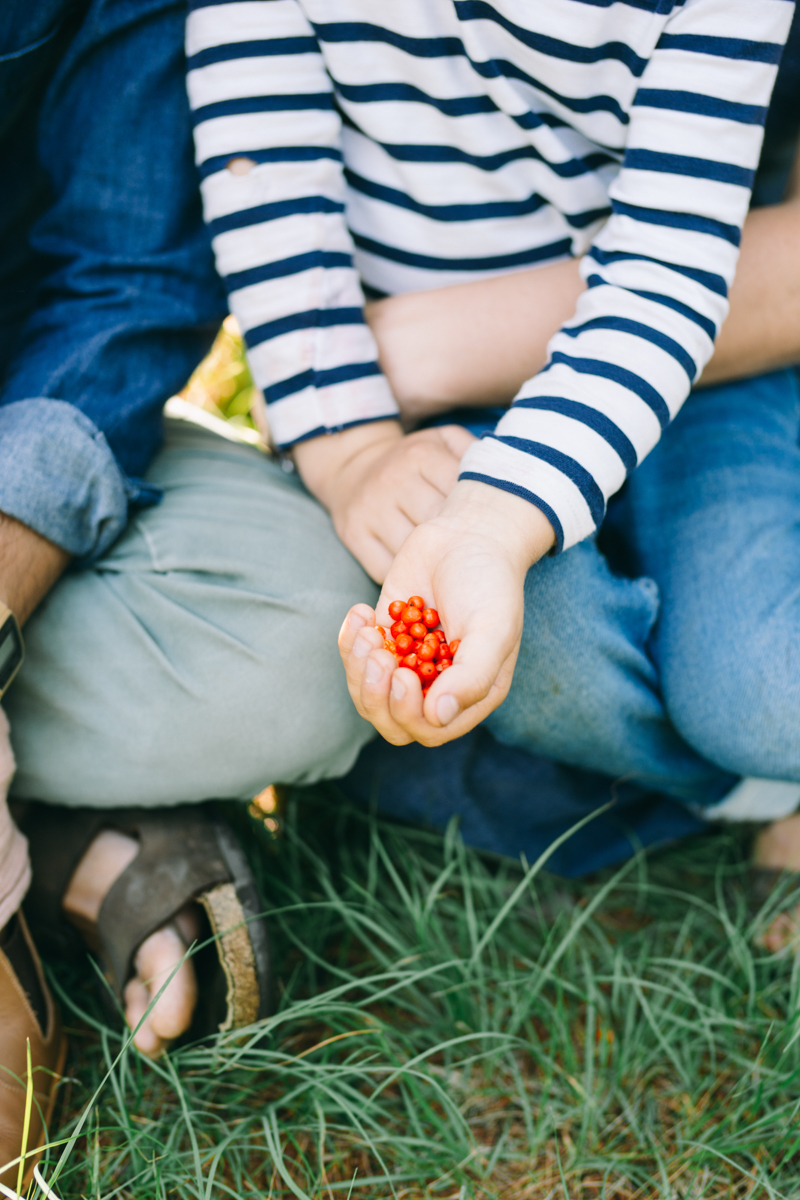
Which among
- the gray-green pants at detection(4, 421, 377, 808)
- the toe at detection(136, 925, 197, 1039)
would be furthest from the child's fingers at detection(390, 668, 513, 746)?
the toe at detection(136, 925, 197, 1039)

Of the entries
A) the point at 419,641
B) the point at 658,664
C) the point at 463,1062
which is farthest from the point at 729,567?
the point at 463,1062

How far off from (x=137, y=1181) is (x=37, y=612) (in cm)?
54

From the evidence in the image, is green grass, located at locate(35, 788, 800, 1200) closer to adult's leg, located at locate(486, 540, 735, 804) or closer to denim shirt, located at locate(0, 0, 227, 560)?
adult's leg, located at locate(486, 540, 735, 804)

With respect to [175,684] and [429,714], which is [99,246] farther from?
[429,714]

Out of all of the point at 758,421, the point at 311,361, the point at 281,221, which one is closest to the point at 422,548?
the point at 311,361

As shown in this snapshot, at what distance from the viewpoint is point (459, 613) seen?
0.66 m

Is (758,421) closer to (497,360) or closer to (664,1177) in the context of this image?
(497,360)

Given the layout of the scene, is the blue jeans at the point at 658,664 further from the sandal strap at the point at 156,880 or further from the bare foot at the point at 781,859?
the sandal strap at the point at 156,880

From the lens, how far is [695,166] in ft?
2.57

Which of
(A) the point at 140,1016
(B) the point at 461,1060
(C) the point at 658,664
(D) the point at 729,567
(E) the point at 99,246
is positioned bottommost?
(B) the point at 461,1060

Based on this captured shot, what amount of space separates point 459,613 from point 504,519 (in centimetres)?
10

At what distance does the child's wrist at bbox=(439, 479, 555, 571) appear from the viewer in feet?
Result: 2.31

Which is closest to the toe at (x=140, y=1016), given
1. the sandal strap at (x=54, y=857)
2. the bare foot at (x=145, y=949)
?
the bare foot at (x=145, y=949)

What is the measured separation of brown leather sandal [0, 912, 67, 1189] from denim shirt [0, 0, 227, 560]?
418 mm
